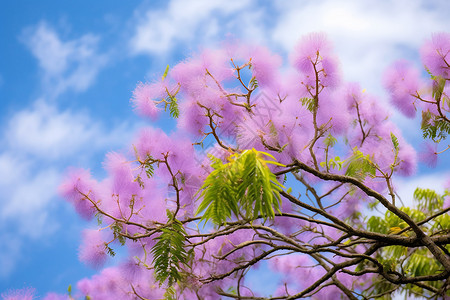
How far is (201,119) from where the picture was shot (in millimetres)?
2904

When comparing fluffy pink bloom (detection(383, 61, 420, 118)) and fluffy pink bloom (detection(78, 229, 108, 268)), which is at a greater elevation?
fluffy pink bloom (detection(383, 61, 420, 118))

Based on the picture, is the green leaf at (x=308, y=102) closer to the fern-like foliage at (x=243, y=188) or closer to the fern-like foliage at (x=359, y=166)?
the fern-like foliage at (x=359, y=166)

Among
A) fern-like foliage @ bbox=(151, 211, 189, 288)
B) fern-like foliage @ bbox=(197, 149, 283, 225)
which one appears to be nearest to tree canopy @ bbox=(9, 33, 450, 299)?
fern-like foliage @ bbox=(151, 211, 189, 288)

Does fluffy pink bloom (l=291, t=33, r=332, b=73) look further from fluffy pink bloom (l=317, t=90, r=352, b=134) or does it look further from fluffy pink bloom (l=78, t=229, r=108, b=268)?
fluffy pink bloom (l=78, t=229, r=108, b=268)

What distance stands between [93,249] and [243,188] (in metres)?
1.66

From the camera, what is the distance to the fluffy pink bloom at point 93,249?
9.46 feet

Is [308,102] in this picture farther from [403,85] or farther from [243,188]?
[243,188]

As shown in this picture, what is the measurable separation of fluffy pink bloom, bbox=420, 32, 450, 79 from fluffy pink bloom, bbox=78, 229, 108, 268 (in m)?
2.33

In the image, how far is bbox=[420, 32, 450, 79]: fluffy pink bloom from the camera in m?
3.02

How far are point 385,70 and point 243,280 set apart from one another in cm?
194

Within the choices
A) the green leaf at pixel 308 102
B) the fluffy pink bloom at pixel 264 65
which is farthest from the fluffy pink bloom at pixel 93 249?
Answer: the green leaf at pixel 308 102

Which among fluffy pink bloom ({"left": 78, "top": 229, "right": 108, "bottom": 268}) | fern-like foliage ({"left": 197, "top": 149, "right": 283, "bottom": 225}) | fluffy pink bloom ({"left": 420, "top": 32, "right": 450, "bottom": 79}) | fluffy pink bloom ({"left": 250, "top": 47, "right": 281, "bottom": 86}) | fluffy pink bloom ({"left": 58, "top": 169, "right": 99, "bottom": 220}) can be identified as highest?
fluffy pink bloom ({"left": 420, "top": 32, "right": 450, "bottom": 79})

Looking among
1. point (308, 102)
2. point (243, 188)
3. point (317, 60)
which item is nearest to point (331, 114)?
point (308, 102)

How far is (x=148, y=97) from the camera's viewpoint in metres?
3.00
